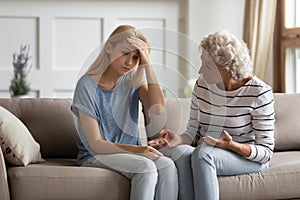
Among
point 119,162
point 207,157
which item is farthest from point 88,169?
point 207,157

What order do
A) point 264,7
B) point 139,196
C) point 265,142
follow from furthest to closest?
1. point 264,7
2. point 265,142
3. point 139,196

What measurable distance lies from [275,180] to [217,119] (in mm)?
357

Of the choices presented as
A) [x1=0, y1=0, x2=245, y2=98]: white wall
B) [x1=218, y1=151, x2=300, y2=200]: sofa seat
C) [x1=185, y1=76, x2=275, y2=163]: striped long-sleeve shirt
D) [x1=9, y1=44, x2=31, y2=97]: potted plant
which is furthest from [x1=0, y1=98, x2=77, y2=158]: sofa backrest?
[x1=0, y1=0, x2=245, y2=98]: white wall

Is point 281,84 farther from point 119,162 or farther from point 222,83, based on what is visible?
point 119,162

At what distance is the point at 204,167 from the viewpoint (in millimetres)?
2463

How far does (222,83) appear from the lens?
2617mm

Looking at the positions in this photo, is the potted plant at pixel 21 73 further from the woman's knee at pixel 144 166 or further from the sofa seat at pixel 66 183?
the woman's knee at pixel 144 166

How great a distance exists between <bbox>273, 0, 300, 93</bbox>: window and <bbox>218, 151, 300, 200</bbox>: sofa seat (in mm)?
2057

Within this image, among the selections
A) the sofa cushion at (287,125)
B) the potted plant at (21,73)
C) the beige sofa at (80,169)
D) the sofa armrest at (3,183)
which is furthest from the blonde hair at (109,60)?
the potted plant at (21,73)

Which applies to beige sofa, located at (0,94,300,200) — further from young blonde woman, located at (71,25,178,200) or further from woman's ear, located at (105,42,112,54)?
woman's ear, located at (105,42,112,54)

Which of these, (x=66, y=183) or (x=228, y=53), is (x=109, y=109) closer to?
(x=66, y=183)

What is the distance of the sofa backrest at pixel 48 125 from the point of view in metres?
2.86

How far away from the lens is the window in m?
4.63

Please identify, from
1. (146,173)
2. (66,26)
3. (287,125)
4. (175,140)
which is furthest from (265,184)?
(66,26)
